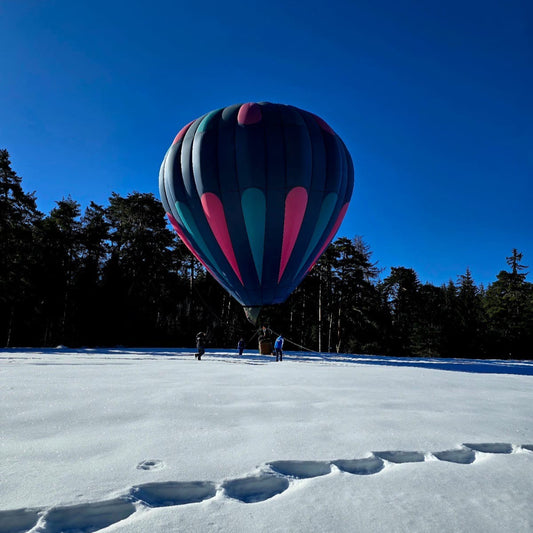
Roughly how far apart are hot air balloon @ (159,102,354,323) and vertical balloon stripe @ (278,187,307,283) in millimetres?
35

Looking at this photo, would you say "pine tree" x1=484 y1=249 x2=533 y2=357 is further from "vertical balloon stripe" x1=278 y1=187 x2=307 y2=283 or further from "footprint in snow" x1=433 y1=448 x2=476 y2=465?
"footprint in snow" x1=433 y1=448 x2=476 y2=465

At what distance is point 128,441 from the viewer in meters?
2.38

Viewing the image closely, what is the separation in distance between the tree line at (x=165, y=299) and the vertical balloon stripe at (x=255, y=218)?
8838 millimetres

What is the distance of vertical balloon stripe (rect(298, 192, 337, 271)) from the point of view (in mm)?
12344

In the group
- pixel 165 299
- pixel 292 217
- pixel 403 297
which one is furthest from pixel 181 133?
pixel 403 297

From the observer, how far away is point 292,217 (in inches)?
471

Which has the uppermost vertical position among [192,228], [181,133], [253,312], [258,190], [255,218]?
[181,133]

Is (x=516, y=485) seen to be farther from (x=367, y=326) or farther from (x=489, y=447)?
(x=367, y=326)

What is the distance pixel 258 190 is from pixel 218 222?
1.83m

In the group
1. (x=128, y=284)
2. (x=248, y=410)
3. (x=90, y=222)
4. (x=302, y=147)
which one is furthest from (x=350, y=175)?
(x=90, y=222)

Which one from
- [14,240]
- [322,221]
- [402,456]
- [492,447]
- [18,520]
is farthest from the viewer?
[14,240]

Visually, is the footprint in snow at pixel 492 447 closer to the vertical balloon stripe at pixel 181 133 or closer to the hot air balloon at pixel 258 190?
the hot air balloon at pixel 258 190

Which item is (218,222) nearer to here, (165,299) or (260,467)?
(260,467)

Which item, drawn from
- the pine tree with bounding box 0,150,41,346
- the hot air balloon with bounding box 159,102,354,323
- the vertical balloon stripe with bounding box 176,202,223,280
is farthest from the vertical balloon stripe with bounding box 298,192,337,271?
the pine tree with bounding box 0,150,41,346
